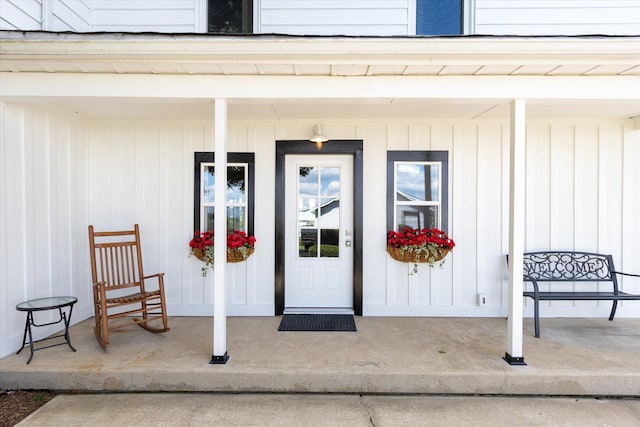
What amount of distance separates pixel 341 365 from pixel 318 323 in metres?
1.03

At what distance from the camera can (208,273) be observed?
165 inches

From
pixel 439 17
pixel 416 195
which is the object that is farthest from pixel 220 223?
pixel 439 17

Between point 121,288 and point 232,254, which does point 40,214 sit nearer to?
point 121,288

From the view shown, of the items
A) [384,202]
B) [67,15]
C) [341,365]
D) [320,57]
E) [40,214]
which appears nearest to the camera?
[320,57]

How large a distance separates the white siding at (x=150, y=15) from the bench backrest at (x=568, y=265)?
455cm

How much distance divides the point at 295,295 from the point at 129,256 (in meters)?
1.91

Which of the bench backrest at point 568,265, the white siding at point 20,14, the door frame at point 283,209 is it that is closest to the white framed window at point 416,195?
the door frame at point 283,209

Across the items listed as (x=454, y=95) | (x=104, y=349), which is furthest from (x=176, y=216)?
(x=454, y=95)

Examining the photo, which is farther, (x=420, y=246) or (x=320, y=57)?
(x=420, y=246)

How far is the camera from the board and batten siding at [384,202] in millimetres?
4141

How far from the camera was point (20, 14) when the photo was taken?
3.54m

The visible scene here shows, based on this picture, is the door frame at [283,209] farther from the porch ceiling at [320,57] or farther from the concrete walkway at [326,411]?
the concrete walkway at [326,411]

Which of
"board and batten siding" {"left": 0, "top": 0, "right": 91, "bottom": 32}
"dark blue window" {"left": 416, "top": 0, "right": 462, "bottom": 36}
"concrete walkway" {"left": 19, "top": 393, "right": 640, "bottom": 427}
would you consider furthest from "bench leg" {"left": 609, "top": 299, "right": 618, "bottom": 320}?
"board and batten siding" {"left": 0, "top": 0, "right": 91, "bottom": 32}

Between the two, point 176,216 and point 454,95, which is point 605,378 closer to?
point 454,95
